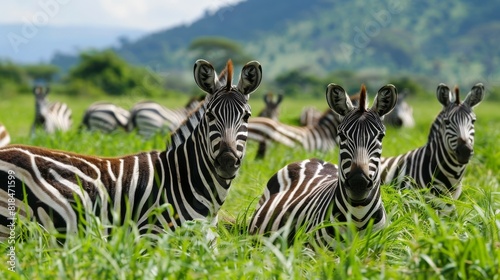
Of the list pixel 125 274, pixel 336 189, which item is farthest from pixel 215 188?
pixel 125 274

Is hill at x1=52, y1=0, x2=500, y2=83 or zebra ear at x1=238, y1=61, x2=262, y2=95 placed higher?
hill at x1=52, y1=0, x2=500, y2=83

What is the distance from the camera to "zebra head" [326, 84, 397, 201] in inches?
179

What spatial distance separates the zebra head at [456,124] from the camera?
6500 mm

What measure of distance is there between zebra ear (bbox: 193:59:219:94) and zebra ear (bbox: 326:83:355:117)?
845 millimetres

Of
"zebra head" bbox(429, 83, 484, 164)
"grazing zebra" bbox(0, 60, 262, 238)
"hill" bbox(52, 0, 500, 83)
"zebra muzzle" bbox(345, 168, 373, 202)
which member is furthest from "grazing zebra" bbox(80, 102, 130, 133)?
"hill" bbox(52, 0, 500, 83)

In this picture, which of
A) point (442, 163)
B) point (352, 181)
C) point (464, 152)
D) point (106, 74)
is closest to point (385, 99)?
point (352, 181)

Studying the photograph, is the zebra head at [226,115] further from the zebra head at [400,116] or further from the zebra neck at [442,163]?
the zebra head at [400,116]

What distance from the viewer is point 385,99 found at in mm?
4898

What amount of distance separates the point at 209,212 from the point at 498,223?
2.06 metres

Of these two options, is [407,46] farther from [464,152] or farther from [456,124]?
[464,152]

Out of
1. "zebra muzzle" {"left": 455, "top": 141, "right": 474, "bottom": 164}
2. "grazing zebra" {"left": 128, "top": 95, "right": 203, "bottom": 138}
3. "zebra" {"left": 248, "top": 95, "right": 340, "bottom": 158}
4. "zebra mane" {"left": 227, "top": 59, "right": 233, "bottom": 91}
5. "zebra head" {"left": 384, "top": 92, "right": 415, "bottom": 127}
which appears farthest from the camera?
"zebra head" {"left": 384, "top": 92, "right": 415, "bottom": 127}

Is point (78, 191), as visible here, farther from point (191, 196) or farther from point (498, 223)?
point (498, 223)

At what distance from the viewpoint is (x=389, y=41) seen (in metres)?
167

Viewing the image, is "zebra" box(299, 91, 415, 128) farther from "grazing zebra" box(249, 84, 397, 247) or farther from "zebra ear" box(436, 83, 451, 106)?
"grazing zebra" box(249, 84, 397, 247)
